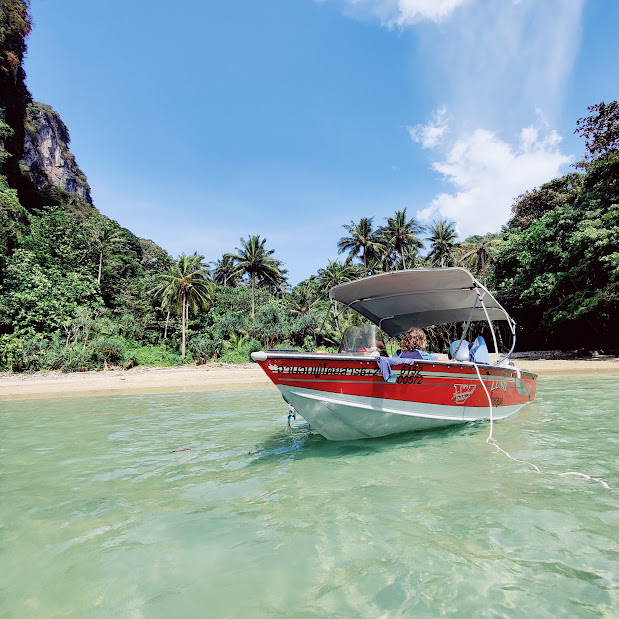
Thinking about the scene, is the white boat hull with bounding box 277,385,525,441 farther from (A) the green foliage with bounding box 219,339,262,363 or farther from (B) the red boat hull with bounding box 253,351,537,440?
(A) the green foliage with bounding box 219,339,262,363

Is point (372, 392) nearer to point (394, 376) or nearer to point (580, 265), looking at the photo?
point (394, 376)

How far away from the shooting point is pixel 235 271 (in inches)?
1751

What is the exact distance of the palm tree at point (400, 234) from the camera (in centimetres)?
4225

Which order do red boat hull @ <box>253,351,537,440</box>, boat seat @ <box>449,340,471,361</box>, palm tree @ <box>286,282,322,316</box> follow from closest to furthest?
red boat hull @ <box>253,351,537,440</box>, boat seat @ <box>449,340,471,361</box>, palm tree @ <box>286,282,322,316</box>

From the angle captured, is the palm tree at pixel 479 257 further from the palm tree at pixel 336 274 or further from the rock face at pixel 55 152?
the rock face at pixel 55 152

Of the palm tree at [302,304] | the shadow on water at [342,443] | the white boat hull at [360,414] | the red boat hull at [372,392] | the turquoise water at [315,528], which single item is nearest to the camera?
the turquoise water at [315,528]

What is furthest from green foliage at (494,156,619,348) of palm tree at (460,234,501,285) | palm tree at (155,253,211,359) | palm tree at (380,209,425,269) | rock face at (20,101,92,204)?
rock face at (20,101,92,204)

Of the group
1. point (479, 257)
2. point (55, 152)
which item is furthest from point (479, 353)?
point (55, 152)

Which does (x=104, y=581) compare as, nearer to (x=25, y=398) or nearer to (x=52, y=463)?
(x=52, y=463)

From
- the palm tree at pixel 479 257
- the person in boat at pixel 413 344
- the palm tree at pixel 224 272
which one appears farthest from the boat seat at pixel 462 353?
the palm tree at pixel 224 272

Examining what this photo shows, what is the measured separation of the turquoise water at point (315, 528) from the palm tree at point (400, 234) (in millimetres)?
37567

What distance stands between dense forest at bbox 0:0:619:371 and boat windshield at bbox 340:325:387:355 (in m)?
9.88

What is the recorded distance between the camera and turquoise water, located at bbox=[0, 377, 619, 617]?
7.70 ft

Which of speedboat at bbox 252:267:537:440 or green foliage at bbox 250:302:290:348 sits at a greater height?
green foliage at bbox 250:302:290:348
